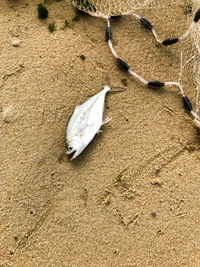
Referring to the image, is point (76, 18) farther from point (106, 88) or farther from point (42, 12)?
point (106, 88)

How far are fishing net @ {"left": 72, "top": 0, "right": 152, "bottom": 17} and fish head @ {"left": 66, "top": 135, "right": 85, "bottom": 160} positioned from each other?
187 centimetres

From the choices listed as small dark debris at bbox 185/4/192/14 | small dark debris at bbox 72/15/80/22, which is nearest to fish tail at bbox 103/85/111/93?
small dark debris at bbox 72/15/80/22

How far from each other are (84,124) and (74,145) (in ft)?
1.01

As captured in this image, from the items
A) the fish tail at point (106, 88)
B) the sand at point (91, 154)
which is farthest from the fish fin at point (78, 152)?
the fish tail at point (106, 88)

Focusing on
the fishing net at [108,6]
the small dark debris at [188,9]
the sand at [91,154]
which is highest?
the fishing net at [108,6]

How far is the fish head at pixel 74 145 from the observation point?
3.14 metres

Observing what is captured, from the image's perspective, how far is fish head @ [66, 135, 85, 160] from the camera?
10.3 ft

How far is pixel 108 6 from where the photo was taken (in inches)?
139

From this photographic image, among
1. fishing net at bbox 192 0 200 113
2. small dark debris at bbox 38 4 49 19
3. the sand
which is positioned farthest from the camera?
fishing net at bbox 192 0 200 113

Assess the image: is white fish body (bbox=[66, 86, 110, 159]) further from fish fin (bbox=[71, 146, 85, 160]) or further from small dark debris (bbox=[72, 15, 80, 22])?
small dark debris (bbox=[72, 15, 80, 22])

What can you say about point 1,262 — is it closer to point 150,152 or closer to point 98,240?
point 98,240

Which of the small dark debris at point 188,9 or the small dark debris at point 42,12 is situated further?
the small dark debris at point 188,9

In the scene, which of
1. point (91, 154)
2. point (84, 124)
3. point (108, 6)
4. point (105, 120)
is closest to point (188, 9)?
point (108, 6)

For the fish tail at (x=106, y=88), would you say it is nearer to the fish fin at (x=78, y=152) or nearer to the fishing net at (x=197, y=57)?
the fish fin at (x=78, y=152)
